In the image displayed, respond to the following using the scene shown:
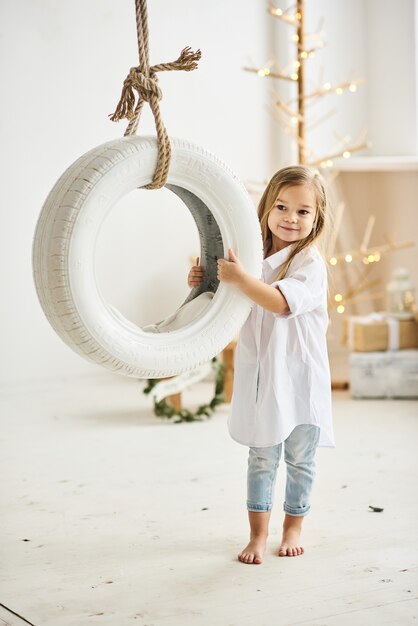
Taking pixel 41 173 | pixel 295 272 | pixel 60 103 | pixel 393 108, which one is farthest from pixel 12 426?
pixel 393 108

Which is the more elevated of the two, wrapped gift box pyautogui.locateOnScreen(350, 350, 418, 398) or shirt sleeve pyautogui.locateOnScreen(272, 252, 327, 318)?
shirt sleeve pyautogui.locateOnScreen(272, 252, 327, 318)

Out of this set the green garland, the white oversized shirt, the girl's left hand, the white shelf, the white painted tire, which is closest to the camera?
the white painted tire

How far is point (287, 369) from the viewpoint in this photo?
81.4 inches

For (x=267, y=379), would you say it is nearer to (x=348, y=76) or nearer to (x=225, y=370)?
(x=225, y=370)

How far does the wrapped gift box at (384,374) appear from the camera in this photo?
379cm

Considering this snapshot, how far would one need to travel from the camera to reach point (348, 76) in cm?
456

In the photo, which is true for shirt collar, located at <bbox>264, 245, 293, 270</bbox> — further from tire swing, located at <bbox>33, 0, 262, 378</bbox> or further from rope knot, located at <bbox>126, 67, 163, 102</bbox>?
rope knot, located at <bbox>126, 67, 163, 102</bbox>

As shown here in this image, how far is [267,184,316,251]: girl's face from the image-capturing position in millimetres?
2037

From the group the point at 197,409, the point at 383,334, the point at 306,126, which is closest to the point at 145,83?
the point at 197,409

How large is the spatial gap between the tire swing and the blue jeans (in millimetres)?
297

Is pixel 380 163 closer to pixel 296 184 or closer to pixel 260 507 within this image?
pixel 296 184

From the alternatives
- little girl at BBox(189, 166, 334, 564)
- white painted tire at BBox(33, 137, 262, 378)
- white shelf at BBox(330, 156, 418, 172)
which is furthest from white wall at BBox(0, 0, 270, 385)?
white painted tire at BBox(33, 137, 262, 378)

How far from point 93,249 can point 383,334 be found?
2.22 metres

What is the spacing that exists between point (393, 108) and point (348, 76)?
0.26 m
